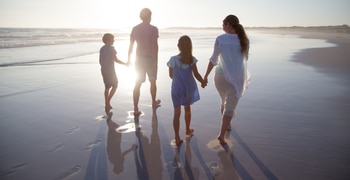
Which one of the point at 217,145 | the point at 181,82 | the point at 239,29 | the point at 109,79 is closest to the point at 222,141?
the point at 217,145

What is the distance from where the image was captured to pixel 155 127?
4.52 meters

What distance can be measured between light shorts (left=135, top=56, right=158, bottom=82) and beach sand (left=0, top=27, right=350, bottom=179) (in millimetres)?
717

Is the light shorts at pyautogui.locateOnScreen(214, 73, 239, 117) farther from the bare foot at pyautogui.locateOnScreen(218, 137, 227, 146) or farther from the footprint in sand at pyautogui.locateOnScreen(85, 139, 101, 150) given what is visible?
the footprint in sand at pyautogui.locateOnScreen(85, 139, 101, 150)

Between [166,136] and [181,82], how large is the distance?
939 millimetres

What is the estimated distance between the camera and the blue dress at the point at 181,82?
3.78m

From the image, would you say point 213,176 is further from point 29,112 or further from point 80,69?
point 80,69

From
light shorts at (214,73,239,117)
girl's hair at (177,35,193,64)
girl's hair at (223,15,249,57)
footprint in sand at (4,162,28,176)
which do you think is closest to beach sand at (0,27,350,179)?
footprint in sand at (4,162,28,176)

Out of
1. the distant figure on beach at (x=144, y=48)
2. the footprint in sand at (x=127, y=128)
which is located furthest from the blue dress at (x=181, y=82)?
the distant figure on beach at (x=144, y=48)

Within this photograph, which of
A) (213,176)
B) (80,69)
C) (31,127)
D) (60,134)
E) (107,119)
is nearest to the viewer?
(213,176)

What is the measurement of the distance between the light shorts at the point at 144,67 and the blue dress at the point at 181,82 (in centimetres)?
157

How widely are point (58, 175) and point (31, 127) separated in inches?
74.8

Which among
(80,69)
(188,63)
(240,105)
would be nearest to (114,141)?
(188,63)

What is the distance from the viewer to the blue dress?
378 centimetres

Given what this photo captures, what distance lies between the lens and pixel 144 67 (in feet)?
17.5
